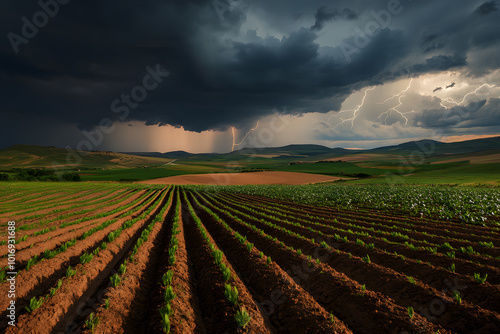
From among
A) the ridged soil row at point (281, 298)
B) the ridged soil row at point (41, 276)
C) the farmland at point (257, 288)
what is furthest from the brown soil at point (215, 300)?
the ridged soil row at point (41, 276)

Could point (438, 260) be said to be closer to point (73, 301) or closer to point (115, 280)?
point (115, 280)

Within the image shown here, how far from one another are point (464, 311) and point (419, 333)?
1542mm

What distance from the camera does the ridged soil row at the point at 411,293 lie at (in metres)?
4.96

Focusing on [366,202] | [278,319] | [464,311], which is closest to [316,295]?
[278,319]

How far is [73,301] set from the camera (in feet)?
20.5

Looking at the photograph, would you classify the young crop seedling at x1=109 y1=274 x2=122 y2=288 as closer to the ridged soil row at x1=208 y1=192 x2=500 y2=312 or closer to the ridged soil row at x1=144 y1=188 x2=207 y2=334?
the ridged soil row at x1=144 y1=188 x2=207 y2=334

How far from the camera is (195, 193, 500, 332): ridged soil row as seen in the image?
4.96 metres

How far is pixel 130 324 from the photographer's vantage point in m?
5.48

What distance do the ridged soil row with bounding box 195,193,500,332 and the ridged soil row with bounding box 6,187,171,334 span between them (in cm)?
765

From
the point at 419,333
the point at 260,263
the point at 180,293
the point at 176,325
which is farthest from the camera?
the point at 260,263

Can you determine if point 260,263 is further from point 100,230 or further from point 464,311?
point 100,230

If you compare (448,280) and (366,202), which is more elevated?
(448,280)

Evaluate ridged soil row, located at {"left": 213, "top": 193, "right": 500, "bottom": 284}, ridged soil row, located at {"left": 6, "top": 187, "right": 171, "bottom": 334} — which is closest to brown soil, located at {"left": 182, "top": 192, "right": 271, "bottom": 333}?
ridged soil row, located at {"left": 6, "top": 187, "right": 171, "bottom": 334}

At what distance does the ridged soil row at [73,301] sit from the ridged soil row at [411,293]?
7653 millimetres
